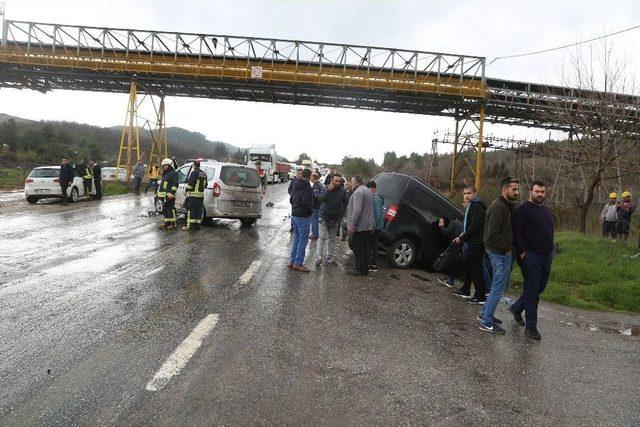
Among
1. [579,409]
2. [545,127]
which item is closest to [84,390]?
[579,409]

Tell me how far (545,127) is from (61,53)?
2578 centimetres

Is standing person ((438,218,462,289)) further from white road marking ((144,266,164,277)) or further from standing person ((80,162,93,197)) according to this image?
standing person ((80,162,93,197))

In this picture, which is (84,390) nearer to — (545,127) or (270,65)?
(270,65)

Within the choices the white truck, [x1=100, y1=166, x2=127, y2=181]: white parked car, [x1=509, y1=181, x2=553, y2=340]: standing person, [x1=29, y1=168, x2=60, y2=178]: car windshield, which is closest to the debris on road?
[x1=509, y1=181, x2=553, y2=340]: standing person

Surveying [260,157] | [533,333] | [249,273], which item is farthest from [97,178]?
[260,157]

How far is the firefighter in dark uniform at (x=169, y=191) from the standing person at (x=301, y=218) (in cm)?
465

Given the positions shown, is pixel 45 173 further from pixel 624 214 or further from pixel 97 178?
pixel 624 214

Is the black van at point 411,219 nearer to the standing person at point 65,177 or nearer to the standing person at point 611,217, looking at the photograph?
the standing person at point 611,217

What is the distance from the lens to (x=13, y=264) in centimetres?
732

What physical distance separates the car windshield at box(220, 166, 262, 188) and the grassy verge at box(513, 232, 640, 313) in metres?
7.15

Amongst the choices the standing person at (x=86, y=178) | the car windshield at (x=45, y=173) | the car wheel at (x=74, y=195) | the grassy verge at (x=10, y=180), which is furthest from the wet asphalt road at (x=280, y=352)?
the grassy verge at (x=10, y=180)

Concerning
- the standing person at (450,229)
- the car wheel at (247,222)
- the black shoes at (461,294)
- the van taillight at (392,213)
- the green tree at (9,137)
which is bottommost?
the black shoes at (461,294)

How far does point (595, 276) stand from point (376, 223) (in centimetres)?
459

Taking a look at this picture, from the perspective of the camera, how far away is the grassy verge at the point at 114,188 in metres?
23.0
